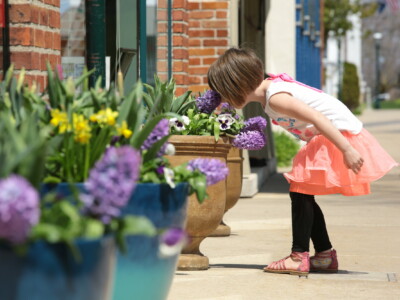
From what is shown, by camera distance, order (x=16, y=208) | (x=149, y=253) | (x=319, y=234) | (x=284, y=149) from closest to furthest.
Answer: (x=16, y=208), (x=149, y=253), (x=319, y=234), (x=284, y=149)

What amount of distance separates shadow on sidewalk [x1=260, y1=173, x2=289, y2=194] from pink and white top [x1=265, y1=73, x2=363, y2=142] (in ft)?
16.9

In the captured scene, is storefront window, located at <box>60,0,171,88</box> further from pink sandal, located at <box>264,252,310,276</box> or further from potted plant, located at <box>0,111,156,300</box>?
Answer: potted plant, located at <box>0,111,156,300</box>

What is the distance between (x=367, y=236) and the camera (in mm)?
7078

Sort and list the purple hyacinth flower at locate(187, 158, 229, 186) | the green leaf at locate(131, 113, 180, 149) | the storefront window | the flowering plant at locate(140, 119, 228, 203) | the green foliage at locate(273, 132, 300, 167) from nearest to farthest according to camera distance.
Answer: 1. the green leaf at locate(131, 113, 180, 149)
2. the flowering plant at locate(140, 119, 228, 203)
3. the purple hyacinth flower at locate(187, 158, 229, 186)
4. the storefront window
5. the green foliage at locate(273, 132, 300, 167)

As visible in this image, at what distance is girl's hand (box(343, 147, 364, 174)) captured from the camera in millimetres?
4980

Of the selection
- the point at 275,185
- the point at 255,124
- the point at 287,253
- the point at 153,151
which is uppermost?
the point at 153,151

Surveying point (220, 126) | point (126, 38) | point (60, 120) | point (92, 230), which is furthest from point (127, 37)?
point (92, 230)

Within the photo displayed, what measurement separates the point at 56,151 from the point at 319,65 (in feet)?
62.7

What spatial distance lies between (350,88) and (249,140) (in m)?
37.9

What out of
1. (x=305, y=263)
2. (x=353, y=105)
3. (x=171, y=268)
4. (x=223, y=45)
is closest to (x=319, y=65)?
(x=223, y=45)

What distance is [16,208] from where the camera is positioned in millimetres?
2258

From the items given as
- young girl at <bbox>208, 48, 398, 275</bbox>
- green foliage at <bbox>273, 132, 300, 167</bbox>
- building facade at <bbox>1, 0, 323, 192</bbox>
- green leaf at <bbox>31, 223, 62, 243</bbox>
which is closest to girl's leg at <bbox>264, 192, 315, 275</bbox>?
young girl at <bbox>208, 48, 398, 275</bbox>

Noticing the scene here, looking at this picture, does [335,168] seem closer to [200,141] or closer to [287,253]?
[200,141]

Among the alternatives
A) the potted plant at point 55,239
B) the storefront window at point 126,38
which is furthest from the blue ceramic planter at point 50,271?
the storefront window at point 126,38
